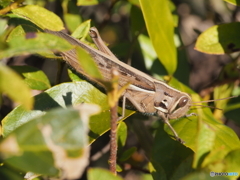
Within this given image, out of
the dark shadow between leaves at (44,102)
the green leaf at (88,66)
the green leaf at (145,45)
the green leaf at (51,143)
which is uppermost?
the green leaf at (88,66)

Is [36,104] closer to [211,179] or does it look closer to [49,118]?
[49,118]

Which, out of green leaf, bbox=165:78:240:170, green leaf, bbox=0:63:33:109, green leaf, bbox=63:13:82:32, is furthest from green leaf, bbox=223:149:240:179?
green leaf, bbox=63:13:82:32

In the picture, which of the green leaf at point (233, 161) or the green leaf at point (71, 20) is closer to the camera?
the green leaf at point (233, 161)

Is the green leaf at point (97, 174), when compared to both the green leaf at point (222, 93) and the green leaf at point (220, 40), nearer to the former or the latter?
the green leaf at point (220, 40)

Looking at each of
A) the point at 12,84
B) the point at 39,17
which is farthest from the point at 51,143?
the point at 39,17

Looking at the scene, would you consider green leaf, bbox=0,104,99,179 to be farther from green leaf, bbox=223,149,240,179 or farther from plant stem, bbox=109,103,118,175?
green leaf, bbox=223,149,240,179

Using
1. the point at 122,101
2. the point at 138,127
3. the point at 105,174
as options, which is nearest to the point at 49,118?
the point at 105,174

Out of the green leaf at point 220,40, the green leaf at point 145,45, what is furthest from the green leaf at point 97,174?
the green leaf at point 145,45
